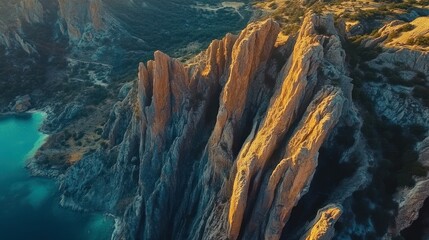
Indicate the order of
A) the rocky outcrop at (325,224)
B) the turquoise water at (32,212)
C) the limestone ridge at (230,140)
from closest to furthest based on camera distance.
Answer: the rocky outcrop at (325,224) → the limestone ridge at (230,140) → the turquoise water at (32,212)

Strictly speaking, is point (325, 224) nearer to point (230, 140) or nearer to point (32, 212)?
point (230, 140)

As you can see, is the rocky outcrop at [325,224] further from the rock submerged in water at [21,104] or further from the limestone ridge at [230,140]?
the rock submerged in water at [21,104]

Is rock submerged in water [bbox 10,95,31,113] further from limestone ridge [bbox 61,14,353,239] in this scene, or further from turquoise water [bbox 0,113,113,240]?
limestone ridge [bbox 61,14,353,239]

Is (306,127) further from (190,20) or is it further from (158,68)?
(190,20)

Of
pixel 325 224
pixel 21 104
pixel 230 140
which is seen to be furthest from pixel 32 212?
pixel 325 224

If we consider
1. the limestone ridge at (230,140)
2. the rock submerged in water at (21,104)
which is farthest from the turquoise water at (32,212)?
the rock submerged in water at (21,104)
